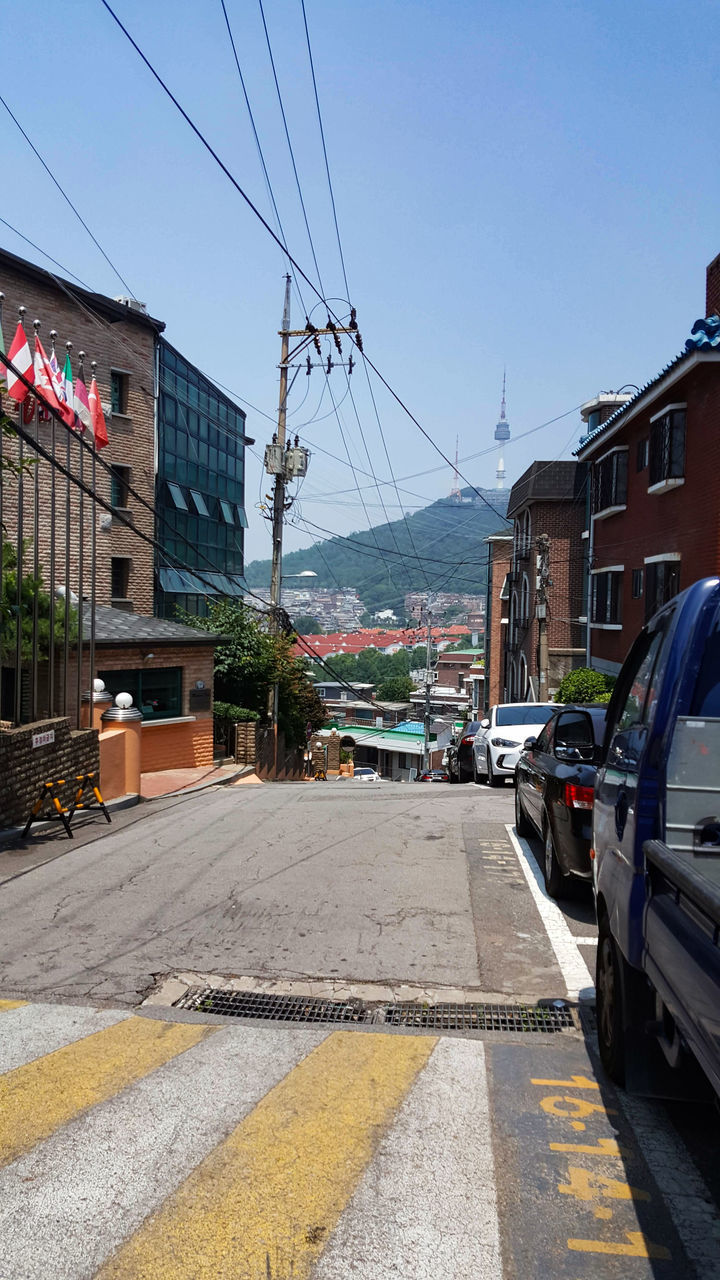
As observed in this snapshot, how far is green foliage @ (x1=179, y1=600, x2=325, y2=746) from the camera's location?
25953 millimetres

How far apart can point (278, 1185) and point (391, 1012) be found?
8.27 feet

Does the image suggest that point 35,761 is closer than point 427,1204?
No

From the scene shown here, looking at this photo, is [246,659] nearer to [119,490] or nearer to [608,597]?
[119,490]

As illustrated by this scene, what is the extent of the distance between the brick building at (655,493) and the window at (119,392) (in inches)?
551

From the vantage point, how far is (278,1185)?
3559 millimetres

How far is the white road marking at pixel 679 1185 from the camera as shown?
10.5 feet

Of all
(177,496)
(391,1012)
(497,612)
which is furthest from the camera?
(497,612)

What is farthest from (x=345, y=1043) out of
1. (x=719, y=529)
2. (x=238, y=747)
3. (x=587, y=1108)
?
(x=238, y=747)

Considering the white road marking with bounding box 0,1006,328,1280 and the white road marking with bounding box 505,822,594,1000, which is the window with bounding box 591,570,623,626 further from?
the white road marking with bounding box 0,1006,328,1280

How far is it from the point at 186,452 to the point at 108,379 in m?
4.67

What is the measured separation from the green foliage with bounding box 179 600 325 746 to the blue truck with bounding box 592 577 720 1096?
21.0 meters

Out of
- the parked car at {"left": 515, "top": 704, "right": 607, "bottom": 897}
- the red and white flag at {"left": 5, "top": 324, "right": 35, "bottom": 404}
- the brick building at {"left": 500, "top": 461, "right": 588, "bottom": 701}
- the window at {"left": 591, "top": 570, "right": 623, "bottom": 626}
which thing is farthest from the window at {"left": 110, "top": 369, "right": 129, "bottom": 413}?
the parked car at {"left": 515, "top": 704, "right": 607, "bottom": 897}

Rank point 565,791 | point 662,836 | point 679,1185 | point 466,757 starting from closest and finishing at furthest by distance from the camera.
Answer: point 679,1185 → point 662,836 → point 565,791 → point 466,757

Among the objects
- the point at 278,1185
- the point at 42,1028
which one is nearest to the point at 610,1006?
the point at 278,1185
